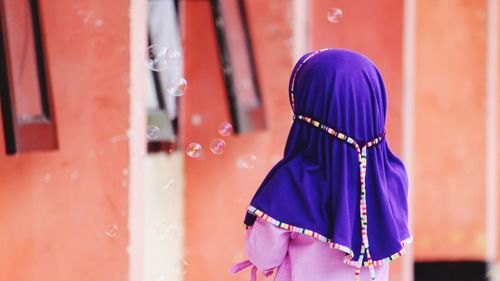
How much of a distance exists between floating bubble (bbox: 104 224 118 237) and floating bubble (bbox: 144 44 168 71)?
613 millimetres

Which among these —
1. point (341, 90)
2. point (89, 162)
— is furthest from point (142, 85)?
point (341, 90)

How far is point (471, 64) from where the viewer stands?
670 cm

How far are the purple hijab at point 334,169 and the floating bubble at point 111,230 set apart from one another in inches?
41.0

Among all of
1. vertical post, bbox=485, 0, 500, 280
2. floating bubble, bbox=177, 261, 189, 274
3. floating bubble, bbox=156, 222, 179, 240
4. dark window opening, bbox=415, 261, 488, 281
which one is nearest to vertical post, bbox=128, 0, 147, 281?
floating bubble, bbox=156, 222, 179, 240

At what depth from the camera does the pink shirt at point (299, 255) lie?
7.93 feet

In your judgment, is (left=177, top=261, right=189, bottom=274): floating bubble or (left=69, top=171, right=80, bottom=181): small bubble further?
(left=177, top=261, right=189, bottom=274): floating bubble

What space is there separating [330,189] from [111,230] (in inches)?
47.8

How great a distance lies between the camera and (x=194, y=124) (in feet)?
16.1

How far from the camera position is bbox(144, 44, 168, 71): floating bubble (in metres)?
3.33

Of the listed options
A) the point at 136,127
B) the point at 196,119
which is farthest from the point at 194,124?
the point at 136,127

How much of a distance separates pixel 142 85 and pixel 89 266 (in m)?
0.71

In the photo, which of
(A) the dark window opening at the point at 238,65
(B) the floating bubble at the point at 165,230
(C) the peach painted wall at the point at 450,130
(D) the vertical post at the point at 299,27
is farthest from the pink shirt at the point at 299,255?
(C) the peach painted wall at the point at 450,130

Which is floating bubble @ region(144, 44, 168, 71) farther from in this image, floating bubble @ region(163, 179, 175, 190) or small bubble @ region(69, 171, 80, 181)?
floating bubble @ region(163, 179, 175, 190)

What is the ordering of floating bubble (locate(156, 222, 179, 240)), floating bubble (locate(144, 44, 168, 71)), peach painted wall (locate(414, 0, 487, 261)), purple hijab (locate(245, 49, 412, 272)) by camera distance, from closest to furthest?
purple hijab (locate(245, 49, 412, 272)) < floating bubble (locate(144, 44, 168, 71)) < floating bubble (locate(156, 222, 179, 240)) < peach painted wall (locate(414, 0, 487, 261))
